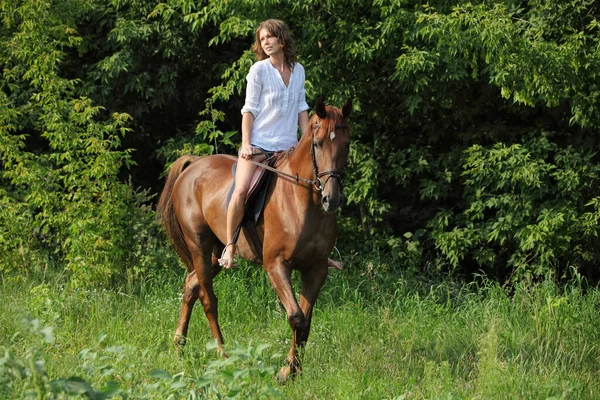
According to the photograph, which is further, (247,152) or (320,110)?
(247,152)

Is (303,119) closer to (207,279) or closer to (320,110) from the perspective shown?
(320,110)

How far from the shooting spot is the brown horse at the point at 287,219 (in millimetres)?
6348

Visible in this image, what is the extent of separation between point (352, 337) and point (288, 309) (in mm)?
1151

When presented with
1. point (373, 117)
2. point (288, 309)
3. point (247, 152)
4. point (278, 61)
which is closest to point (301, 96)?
point (278, 61)

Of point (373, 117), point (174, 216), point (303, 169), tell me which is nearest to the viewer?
point (303, 169)

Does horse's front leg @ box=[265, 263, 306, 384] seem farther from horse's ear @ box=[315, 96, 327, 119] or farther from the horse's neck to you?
horse's ear @ box=[315, 96, 327, 119]

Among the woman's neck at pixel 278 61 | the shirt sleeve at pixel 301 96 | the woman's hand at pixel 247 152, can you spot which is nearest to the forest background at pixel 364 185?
the woman's hand at pixel 247 152

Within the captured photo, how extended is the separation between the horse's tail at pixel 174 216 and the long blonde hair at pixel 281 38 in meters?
1.80

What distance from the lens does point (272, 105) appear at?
23.1 ft

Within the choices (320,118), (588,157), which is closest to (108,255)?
(320,118)

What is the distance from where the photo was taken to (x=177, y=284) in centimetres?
982

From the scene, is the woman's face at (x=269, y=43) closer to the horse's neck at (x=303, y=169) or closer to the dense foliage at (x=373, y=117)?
the horse's neck at (x=303, y=169)

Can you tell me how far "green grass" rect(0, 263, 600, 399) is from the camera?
607 cm

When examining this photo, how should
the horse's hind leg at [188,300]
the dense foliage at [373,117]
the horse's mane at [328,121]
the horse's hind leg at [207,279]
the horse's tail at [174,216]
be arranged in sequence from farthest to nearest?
the dense foliage at [373,117] → the horse's tail at [174,216] → the horse's hind leg at [188,300] → the horse's hind leg at [207,279] → the horse's mane at [328,121]
